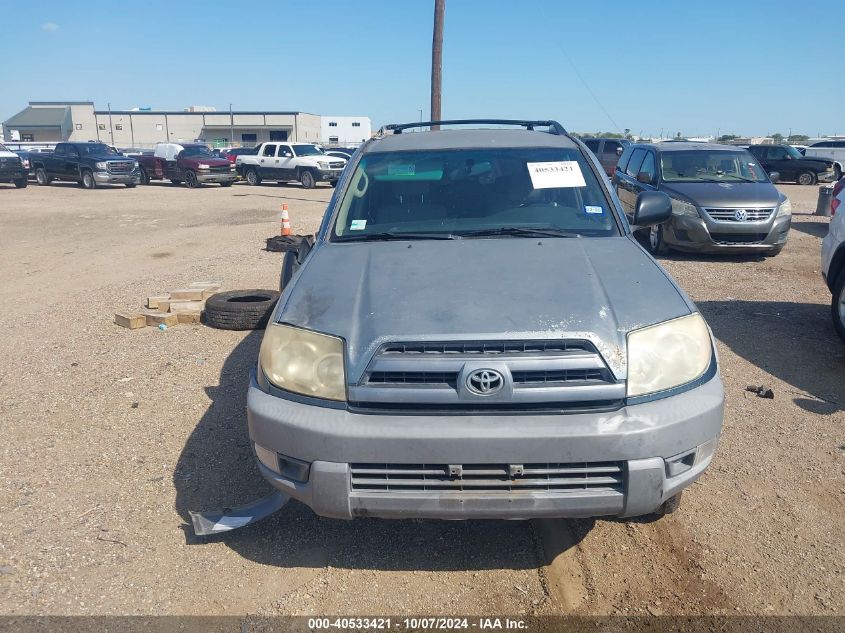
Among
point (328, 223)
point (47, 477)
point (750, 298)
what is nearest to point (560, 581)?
point (328, 223)

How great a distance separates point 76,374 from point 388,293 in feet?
12.0

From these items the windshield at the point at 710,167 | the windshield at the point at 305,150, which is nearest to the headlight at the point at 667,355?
the windshield at the point at 710,167

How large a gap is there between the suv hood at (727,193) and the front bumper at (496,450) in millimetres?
8342

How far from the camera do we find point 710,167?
11242 millimetres

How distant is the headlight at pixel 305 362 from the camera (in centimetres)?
275

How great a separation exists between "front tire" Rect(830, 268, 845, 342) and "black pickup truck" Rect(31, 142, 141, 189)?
26.4 metres

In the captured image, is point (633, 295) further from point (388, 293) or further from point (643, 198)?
point (643, 198)

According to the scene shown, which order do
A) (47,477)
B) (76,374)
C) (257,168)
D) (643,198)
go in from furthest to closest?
(257,168)
(76,374)
(643,198)
(47,477)

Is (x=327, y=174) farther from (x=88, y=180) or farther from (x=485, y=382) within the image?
(x=485, y=382)

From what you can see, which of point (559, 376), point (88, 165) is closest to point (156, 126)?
point (88, 165)

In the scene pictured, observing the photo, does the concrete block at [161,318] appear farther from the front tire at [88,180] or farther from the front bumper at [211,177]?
the front tire at [88,180]

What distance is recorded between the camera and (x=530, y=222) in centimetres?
387

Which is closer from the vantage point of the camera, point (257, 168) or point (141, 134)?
point (257, 168)

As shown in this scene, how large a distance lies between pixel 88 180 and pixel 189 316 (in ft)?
78.1
